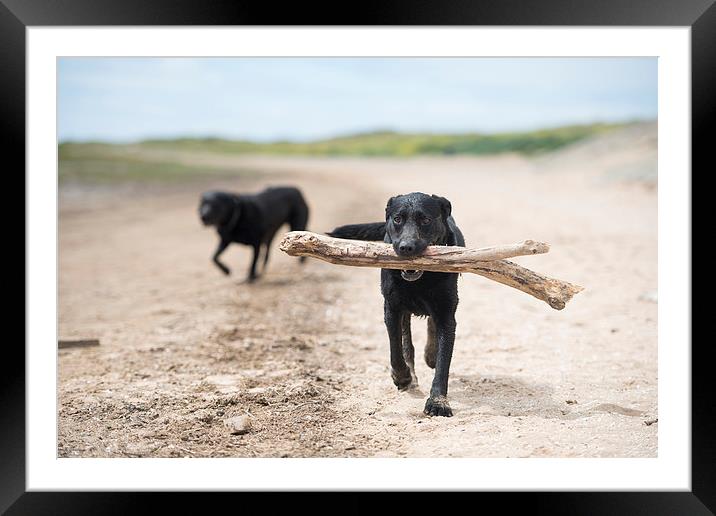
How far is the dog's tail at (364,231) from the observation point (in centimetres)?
483

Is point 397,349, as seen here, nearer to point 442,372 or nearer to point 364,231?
point 442,372

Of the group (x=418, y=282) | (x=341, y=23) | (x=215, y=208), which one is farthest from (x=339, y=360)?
(x=215, y=208)

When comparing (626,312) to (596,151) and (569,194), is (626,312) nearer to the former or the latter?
(569,194)

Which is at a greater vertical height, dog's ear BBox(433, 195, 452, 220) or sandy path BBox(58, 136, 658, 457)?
dog's ear BBox(433, 195, 452, 220)

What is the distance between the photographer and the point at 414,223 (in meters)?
4.34

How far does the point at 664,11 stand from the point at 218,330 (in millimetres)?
4762

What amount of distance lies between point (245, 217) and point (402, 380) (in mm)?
5162

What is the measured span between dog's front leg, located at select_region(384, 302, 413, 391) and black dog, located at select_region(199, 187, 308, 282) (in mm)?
4954

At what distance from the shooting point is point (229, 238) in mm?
9680

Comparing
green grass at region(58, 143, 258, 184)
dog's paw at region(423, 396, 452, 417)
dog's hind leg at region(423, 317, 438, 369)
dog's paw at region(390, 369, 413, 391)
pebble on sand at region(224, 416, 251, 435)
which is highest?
green grass at region(58, 143, 258, 184)

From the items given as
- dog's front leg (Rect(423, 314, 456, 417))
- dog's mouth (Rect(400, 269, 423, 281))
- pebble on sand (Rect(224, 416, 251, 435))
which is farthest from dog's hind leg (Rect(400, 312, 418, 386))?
pebble on sand (Rect(224, 416, 251, 435))

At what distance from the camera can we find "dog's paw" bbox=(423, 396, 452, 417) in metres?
4.54

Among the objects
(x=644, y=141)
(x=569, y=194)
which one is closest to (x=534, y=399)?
(x=569, y=194)

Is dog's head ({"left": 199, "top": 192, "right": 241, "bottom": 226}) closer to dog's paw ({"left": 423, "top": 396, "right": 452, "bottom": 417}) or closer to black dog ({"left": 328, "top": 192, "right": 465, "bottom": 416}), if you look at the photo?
black dog ({"left": 328, "top": 192, "right": 465, "bottom": 416})
